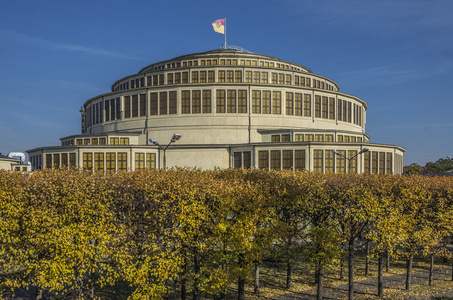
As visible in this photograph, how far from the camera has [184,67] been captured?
80125 millimetres

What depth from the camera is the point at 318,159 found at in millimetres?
65000

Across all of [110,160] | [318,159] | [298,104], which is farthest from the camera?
[298,104]

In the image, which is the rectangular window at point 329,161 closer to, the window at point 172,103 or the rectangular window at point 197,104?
the rectangular window at point 197,104

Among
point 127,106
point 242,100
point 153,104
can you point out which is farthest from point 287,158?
point 127,106

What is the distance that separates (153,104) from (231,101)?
15.6 m

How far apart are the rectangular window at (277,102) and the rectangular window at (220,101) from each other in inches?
394

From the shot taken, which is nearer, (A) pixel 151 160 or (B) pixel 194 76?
(A) pixel 151 160

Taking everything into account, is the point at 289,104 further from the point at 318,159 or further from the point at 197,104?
the point at 197,104

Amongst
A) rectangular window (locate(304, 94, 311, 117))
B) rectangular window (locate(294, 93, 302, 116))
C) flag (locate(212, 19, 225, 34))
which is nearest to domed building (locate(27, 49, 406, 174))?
rectangular window (locate(304, 94, 311, 117))

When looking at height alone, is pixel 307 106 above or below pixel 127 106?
above

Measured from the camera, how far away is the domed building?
216 ft

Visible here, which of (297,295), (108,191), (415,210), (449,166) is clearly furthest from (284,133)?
(449,166)

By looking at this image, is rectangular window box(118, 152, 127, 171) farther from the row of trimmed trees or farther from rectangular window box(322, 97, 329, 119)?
rectangular window box(322, 97, 329, 119)

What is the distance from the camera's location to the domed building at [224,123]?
65.8 metres
